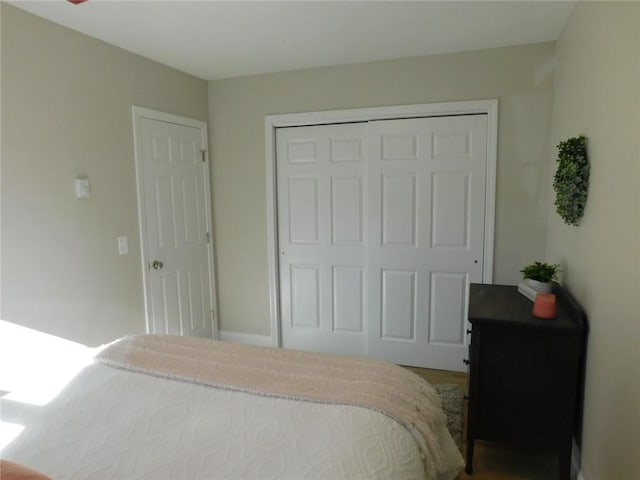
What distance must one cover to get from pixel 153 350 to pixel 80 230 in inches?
40.8

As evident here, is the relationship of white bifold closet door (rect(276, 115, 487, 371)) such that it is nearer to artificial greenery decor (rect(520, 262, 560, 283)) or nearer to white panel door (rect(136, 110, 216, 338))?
white panel door (rect(136, 110, 216, 338))

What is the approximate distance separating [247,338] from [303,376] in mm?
2204

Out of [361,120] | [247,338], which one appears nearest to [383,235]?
[361,120]

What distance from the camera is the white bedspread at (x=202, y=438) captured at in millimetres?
1119

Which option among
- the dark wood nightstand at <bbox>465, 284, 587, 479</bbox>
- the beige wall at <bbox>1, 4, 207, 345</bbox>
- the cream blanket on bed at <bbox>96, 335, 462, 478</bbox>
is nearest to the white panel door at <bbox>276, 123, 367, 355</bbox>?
the beige wall at <bbox>1, 4, 207, 345</bbox>

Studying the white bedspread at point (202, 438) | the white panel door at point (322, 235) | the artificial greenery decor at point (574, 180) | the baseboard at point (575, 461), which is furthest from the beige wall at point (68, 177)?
the baseboard at point (575, 461)

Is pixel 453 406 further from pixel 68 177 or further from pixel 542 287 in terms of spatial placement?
pixel 68 177

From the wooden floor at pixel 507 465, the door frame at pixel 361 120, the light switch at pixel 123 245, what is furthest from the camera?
the door frame at pixel 361 120

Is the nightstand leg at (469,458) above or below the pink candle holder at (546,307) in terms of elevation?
below

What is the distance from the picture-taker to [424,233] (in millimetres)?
3076

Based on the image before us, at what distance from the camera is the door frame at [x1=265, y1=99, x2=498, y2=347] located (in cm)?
285

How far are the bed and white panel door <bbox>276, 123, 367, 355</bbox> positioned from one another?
1.57 meters

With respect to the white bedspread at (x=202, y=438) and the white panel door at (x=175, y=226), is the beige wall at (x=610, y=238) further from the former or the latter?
the white panel door at (x=175, y=226)

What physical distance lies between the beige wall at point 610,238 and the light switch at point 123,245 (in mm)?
2702
